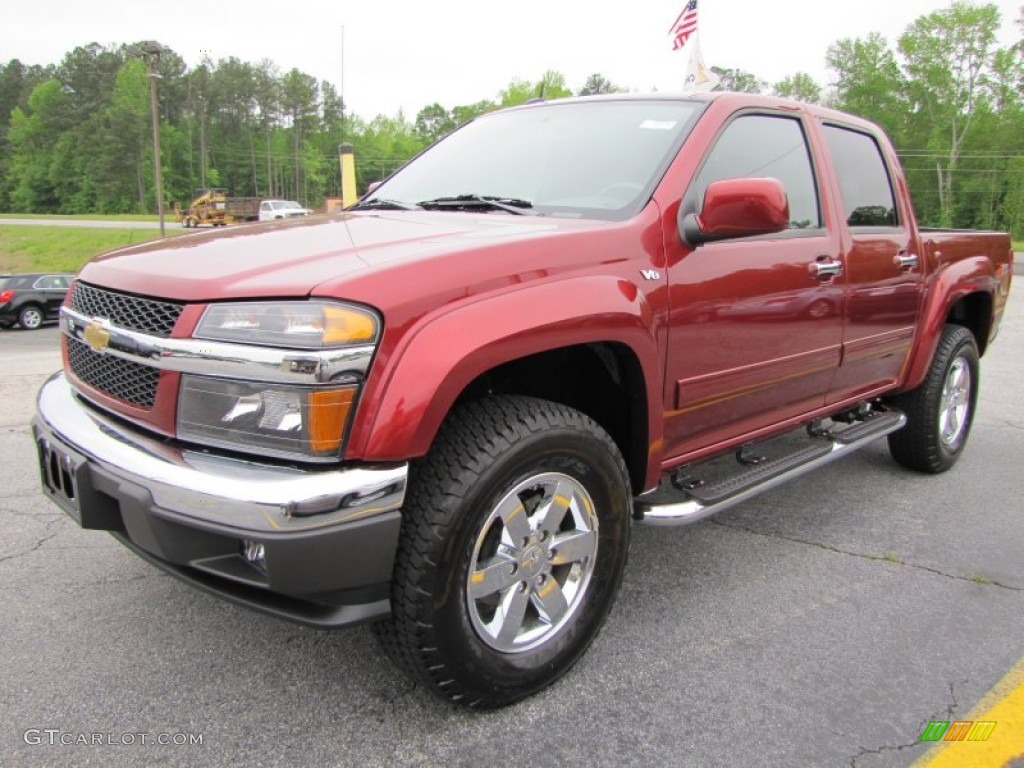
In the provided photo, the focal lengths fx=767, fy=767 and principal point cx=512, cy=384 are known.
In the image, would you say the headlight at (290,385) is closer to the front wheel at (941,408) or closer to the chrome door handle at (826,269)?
the chrome door handle at (826,269)

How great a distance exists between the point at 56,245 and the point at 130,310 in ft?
151

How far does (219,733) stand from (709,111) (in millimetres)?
2654

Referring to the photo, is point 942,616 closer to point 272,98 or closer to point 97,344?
point 97,344

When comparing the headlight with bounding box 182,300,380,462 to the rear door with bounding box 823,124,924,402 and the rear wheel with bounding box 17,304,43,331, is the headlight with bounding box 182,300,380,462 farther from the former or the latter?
the rear wheel with bounding box 17,304,43,331

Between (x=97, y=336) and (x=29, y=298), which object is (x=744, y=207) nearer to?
(x=97, y=336)

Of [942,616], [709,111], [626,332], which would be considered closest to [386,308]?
[626,332]

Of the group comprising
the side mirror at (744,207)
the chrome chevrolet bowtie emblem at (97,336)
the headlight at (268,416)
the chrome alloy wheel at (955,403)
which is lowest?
the chrome alloy wheel at (955,403)

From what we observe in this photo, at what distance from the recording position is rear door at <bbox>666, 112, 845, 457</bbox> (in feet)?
8.71

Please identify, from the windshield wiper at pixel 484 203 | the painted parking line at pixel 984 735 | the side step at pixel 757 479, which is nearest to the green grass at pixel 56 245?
the windshield wiper at pixel 484 203

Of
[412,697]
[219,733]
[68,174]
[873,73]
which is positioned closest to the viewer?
[219,733]

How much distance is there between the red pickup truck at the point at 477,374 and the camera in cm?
184

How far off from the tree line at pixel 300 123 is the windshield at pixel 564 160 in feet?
169

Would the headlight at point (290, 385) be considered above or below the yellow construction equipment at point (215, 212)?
below

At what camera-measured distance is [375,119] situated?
114750mm
